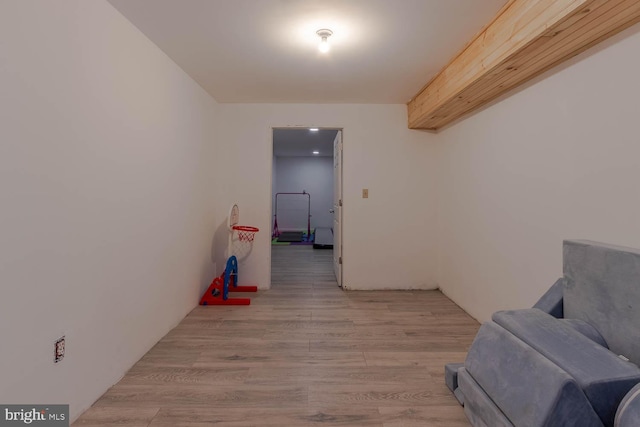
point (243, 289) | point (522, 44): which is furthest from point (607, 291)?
point (243, 289)

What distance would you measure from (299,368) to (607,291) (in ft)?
5.77

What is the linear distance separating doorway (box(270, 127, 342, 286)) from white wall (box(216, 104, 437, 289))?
59.4 inches

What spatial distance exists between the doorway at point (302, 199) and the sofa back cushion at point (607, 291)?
12.9 feet

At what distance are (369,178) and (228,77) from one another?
2.00 meters

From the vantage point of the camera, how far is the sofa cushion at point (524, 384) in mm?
1049

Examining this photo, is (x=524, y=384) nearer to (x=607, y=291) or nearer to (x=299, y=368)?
(x=607, y=291)

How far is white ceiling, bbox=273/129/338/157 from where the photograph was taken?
5.77 meters

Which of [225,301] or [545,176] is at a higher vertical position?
[545,176]

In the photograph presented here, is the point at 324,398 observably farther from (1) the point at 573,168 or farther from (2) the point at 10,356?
(1) the point at 573,168

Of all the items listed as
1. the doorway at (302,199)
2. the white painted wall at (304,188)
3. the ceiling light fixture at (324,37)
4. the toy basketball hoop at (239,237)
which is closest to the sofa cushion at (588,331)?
the ceiling light fixture at (324,37)

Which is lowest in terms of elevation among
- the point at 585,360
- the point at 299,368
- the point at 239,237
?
the point at 299,368

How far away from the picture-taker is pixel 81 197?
5.19 ft

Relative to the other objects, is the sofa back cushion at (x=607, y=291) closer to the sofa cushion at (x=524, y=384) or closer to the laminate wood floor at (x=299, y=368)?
the sofa cushion at (x=524, y=384)

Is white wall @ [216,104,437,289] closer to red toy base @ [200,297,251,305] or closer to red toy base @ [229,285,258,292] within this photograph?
red toy base @ [229,285,258,292]
